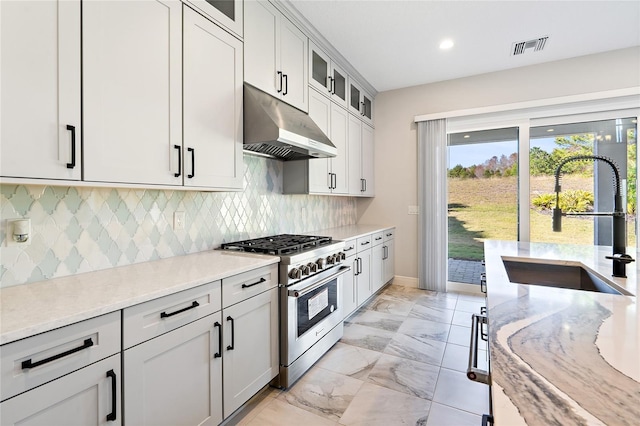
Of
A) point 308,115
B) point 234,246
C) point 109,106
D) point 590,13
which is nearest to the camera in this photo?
point 109,106

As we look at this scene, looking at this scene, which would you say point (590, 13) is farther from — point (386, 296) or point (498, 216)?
point (386, 296)

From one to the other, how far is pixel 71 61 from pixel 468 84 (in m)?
4.20

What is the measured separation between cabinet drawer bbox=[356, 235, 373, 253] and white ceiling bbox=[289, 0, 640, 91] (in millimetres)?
2057

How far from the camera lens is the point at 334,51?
3297 millimetres

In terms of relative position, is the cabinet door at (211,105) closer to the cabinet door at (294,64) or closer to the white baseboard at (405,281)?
the cabinet door at (294,64)

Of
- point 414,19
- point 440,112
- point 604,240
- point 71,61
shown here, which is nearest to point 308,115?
point 414,19

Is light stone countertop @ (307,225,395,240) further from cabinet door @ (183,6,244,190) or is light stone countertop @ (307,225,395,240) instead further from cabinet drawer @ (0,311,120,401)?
cabinet drawer @ (0,311,120,401)

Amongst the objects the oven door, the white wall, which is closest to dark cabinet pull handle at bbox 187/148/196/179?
the oven door

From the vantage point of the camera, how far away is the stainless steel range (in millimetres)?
2037

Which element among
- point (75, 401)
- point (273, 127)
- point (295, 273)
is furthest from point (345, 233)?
point (75, 401)

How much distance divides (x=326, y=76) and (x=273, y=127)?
1544 millimetres

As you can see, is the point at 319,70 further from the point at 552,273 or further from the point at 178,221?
the point at 552,273

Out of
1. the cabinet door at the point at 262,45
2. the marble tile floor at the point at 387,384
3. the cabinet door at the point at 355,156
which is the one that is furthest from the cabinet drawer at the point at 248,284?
the cabinet door at the point at 355,156

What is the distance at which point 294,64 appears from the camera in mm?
2674
